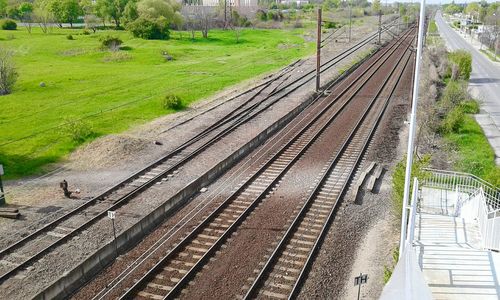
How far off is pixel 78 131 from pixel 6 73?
1730cm

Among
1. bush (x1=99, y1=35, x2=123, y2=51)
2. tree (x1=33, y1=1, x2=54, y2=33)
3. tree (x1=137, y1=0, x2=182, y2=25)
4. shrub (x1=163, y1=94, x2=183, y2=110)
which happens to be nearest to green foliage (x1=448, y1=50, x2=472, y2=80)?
shrub (x1=163, y1=94, x2=183, y2=110)

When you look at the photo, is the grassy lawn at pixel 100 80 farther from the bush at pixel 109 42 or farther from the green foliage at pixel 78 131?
the bush at pixel 109 42

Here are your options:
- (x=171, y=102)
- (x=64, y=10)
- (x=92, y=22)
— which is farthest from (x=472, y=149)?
(x=64, y=10)

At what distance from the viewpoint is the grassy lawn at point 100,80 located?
1062 inches

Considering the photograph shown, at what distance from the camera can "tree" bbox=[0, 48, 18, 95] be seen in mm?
37631

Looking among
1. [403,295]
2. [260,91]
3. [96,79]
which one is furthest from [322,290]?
[96,79]

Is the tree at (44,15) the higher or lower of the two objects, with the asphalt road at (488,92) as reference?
higher

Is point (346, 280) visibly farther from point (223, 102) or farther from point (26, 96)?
point (26, 96)

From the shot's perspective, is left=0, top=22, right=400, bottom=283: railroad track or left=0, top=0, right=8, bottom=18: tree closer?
left=0, top=22, right=400, bottom=283: railroad track

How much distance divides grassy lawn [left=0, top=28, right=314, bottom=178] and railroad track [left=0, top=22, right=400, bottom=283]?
553cm

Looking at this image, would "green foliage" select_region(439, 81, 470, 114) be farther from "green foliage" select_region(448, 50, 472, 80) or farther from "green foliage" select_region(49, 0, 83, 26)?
"green foliage" select_region(49, 0, 83, 26)

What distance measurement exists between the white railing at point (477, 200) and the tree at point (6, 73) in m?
33.9

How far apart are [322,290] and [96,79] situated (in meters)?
39.2

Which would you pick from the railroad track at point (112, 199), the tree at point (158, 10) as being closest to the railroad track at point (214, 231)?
the railroad track at point (112, 199)
